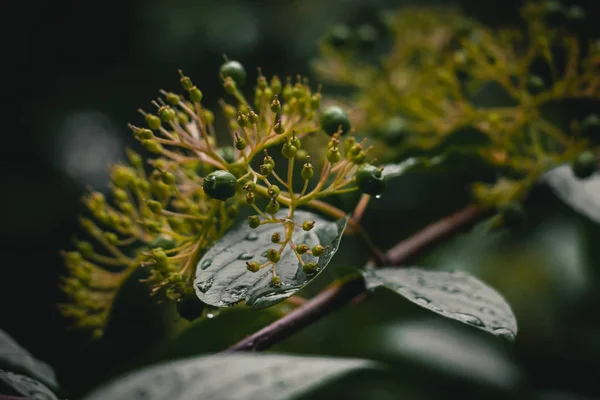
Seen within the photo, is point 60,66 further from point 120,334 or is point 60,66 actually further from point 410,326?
point 410,326

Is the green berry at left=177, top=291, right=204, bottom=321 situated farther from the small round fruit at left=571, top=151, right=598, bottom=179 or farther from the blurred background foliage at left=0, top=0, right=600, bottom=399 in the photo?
the small round fruit at left=571, top=151, right=598, bottom=179

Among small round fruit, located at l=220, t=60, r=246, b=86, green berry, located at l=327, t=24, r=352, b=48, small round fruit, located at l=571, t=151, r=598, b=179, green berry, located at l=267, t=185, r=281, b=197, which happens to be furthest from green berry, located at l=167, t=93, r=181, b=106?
small round fruit, located at l=571, t=151, r=598, b=179

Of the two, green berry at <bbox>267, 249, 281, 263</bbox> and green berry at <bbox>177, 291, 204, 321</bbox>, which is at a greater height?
green berry at <bbox>267, 249, 281, 263</bbox>

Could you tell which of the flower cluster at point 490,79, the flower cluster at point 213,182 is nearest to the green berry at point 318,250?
the flower cluster at point 213,182

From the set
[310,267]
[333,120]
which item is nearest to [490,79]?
[333,120]

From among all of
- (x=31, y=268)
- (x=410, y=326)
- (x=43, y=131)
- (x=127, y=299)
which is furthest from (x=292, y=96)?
(x=43, y=131)
